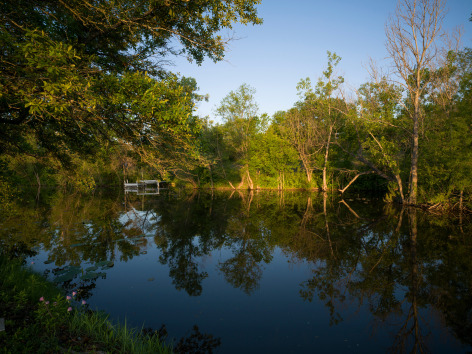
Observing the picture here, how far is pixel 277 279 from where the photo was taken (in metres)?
7.59

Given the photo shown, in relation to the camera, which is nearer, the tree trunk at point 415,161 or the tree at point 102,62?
the tree at point 102,62

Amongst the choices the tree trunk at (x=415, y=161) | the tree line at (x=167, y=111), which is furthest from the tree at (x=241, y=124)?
the tree trunk at (x=415, y=161)

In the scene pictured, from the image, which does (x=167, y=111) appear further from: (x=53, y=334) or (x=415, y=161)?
(x=415, y=161)

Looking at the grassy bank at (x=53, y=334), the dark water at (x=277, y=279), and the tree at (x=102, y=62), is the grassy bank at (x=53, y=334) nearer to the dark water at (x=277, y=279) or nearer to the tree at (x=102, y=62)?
the dark water at (x=277, y=279)

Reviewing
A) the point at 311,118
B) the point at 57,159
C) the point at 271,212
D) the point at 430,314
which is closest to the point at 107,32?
the point at 57,159

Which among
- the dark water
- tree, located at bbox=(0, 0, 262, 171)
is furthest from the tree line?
the dark water

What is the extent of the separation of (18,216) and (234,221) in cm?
1471

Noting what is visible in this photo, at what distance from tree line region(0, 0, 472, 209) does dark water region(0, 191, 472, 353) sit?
3.28m

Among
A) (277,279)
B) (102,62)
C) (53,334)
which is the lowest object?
(277,279)

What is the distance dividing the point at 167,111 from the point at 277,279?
6009 mm

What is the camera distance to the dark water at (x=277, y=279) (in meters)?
4.85

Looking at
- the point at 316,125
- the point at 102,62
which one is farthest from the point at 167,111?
the point at 316,125

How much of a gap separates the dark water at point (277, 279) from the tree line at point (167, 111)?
3281 millimetres

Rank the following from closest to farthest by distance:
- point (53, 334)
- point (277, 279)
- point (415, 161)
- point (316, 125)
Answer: point (53, 334) → point (277, 279) → point (415, 161) → point (316, 125)
